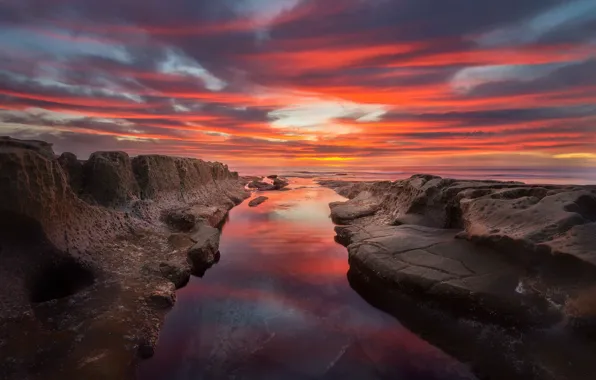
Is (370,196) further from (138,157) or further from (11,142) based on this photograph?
(11,142)

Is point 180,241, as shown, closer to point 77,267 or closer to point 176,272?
point 176,272

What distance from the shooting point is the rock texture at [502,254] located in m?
6.41

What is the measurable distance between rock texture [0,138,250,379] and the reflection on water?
676 mm

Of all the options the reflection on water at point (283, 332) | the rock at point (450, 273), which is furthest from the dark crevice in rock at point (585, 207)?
the reflection on water at point (283, 332)

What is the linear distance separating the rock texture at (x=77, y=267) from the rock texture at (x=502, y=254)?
6.12m

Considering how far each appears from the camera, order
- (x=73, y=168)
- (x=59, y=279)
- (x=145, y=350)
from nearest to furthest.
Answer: (x=145, y=350), (x=59, y=279), (x=73, y=168)

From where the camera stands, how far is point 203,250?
1101 cm

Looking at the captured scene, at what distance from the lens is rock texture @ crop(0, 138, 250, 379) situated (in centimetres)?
543

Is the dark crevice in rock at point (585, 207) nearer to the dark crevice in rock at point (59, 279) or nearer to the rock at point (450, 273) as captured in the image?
the rock at point (450, 273)

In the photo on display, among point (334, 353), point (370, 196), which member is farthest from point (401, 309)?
point (370, 196)

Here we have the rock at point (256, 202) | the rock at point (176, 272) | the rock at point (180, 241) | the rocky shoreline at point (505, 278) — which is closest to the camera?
the rocky shoreline at point (505, 278)


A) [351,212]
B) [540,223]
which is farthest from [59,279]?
[351,212]

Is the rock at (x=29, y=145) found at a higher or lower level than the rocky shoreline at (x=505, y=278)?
higher

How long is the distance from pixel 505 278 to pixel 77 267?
10.1 metres
